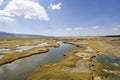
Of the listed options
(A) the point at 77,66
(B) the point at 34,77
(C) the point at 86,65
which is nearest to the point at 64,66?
(A) the point at 77,66

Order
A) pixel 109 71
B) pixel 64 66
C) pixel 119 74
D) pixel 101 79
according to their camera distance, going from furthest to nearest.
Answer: pixel 64 66
pixel 109 71
pixel 119 74
pixel 101 79

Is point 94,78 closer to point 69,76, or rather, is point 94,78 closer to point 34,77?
point 69,76

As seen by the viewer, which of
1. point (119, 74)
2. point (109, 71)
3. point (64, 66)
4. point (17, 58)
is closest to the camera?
point (119, 74)

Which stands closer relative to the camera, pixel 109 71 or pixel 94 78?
pixel 94 78

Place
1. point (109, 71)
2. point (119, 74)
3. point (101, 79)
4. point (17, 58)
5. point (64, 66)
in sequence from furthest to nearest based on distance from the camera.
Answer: point (17, 58) < point (64, 66) < point (109, 71) < point (119, 74) < point (101, 79)

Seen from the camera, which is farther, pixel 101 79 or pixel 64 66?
pixel 64 66

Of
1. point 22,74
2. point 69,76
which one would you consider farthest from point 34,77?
point 69,76

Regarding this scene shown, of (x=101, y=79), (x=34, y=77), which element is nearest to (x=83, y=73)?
(x=101, y=79)

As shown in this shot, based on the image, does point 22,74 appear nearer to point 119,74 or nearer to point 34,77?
point 34,77
